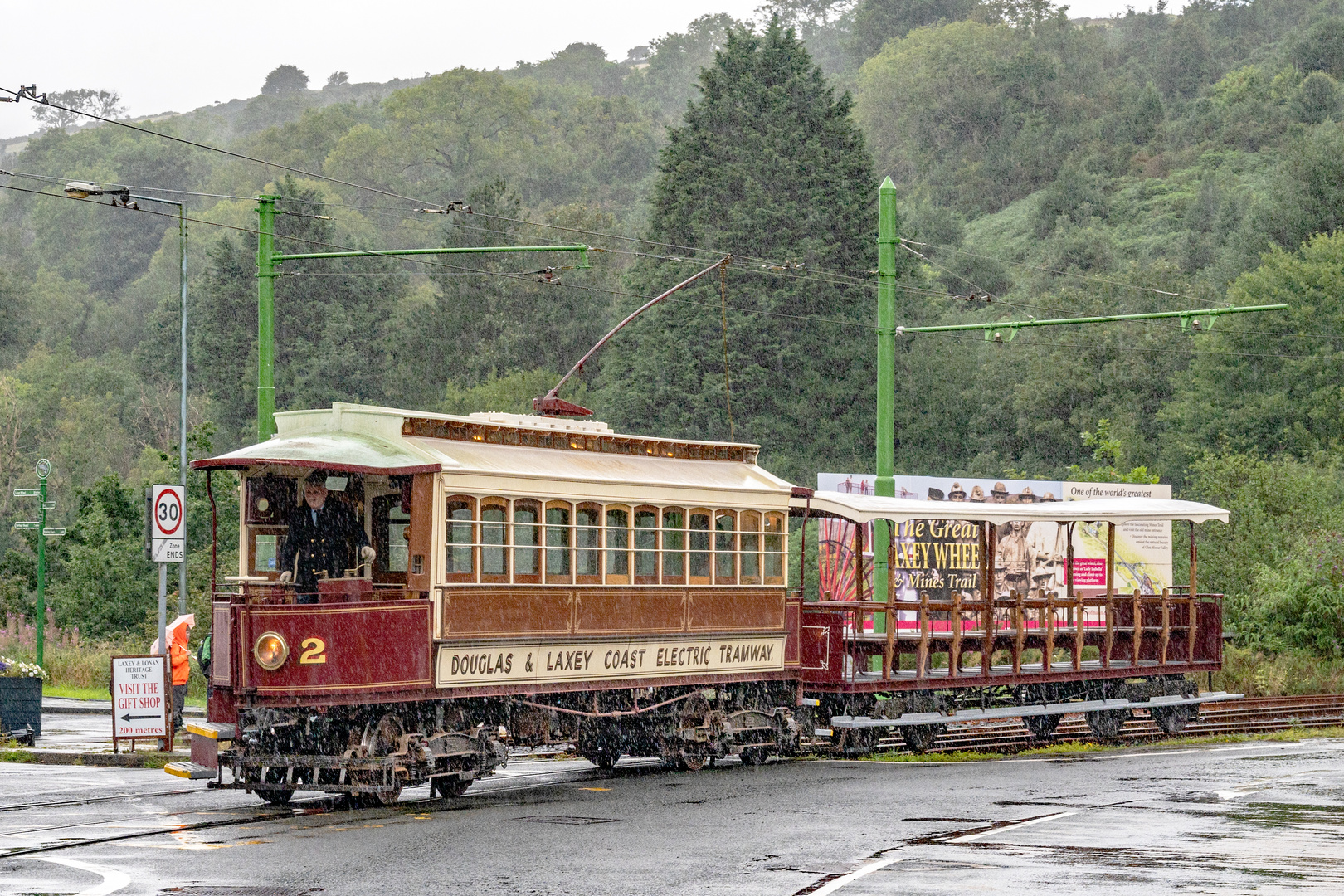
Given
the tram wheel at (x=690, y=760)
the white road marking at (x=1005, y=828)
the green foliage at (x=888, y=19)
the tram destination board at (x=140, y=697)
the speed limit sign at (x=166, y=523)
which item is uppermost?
the green foliage at (x=888, y=19)

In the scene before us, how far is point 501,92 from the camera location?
118750 mm

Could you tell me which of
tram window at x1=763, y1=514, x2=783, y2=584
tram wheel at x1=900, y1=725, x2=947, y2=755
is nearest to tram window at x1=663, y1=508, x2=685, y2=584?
tram window at x1=763, y1=514, x2=783, y2=584

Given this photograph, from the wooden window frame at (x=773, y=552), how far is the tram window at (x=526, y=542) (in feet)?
13.1

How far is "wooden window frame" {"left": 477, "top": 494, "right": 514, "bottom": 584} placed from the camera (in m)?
17.8

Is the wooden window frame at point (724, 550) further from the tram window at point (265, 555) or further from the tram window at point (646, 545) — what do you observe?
the tram window at point (265, 555)

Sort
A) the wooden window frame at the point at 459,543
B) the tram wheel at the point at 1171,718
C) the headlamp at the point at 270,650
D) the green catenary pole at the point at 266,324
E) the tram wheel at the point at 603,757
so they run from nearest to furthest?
the headlamp at the point at 270,650 < the wooden window frame at the point at 459,543 < the tram wheel at the point at 603,757 < the green catenary pole at the point at 266,324 < the tram wheel at the point at 1171,718

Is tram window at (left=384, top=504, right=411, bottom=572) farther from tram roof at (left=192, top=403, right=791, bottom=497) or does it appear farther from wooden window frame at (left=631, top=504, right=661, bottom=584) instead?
wooden window frame at (left=631, top=504, right=661, bottom=584)

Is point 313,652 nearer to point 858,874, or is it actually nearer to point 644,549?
point 644,549

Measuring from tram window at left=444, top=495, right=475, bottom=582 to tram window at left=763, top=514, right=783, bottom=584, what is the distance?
5029 mm

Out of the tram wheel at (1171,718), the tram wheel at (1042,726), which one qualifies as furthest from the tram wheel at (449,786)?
the tram wheel at (1171,718)

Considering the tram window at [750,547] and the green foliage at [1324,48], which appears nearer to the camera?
the tram window at [750,547]

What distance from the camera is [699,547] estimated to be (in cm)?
2069

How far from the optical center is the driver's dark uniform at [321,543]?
1759 cm

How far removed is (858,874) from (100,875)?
4.76 metres
